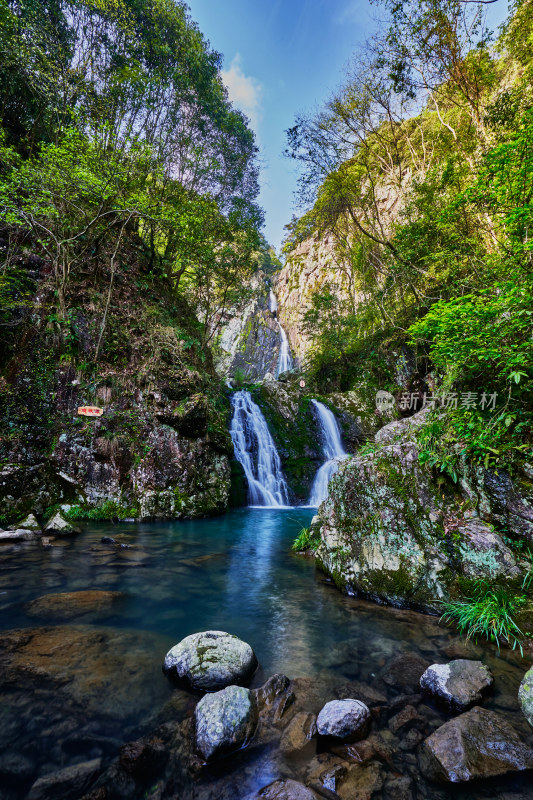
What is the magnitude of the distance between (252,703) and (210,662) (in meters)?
0.52

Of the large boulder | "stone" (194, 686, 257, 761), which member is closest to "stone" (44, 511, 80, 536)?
the large boulder

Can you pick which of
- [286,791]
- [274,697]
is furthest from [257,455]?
[286,791]

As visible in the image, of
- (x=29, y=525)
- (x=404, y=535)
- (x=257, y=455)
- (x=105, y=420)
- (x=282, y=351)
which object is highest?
(x=282, y=351)

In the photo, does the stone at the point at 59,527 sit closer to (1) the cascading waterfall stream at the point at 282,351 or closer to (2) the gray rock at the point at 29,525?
(2) the gray rock at the point at 29,525

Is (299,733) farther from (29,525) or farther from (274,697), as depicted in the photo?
(29,525)

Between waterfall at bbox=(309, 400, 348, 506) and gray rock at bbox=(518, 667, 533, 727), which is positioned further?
waterfall at bbox=(309, 400, 348, 506)

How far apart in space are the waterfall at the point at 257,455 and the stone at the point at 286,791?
11.7 meters

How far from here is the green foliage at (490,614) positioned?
11.2ft

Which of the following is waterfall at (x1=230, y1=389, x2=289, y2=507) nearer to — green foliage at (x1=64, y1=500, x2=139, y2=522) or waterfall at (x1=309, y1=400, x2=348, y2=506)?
waterfall at (x1=309, y1=400, x2=348, y2=506)

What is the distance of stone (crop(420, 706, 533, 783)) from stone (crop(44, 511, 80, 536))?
7.49 metres

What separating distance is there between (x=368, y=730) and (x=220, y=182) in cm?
1952

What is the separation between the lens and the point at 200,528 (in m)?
9.14

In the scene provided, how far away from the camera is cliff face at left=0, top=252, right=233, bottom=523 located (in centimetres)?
853

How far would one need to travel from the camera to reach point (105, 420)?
383 inches
